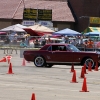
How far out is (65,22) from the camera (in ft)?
272

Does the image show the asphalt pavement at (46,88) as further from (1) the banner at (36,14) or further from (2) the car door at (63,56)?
(1) the banner at (36,14)

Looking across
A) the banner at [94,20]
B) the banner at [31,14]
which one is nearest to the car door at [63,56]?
the banner at [31,14]

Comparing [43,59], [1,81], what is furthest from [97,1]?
[1,81]

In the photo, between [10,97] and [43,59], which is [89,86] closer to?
[10,97]

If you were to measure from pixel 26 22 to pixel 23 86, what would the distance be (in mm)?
Result: 54897

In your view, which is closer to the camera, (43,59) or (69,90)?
(69,90)

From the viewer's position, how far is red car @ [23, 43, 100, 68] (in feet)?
88.2

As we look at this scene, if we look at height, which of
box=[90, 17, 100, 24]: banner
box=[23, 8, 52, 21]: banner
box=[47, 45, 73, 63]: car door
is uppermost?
box=[23, 8, 52, 21]: banner

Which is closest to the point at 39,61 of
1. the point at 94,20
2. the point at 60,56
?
the point at 60,56

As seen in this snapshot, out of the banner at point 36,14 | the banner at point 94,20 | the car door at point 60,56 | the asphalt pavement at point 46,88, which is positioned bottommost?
the asphalt pavement at point 46,88

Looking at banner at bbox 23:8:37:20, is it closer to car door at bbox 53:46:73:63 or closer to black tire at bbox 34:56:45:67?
black tire at bbox 34:56:45:67

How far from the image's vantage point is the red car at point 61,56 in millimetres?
26875

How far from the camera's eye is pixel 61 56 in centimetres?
2730

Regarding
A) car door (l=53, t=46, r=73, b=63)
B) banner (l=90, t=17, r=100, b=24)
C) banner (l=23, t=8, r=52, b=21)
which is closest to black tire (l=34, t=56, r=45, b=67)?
car door (l=53, t=46, r=73, b=63)
